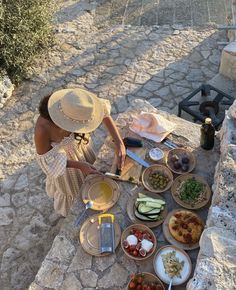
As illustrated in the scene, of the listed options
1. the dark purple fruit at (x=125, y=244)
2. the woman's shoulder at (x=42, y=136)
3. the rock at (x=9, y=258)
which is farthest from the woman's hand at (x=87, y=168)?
the rock at (x=9, y=258)

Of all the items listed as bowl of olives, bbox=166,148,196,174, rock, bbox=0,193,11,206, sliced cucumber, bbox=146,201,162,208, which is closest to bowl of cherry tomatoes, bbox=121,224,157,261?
sliced cucumber, bbox=146,201,162,208

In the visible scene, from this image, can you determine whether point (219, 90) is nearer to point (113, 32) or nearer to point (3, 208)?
point (113, 32)

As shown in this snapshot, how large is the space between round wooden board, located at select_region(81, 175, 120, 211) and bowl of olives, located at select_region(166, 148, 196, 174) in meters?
0.89

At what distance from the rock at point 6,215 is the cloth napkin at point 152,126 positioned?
8.82 ft

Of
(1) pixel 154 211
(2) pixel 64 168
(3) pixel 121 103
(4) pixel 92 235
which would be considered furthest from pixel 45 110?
(3) pixel 121 103

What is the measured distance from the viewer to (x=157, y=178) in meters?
5.39

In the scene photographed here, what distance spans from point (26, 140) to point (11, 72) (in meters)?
1.99

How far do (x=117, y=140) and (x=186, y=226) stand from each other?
1.59 meters

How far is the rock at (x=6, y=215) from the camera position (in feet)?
22.0

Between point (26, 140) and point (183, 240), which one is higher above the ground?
point (183, 240)

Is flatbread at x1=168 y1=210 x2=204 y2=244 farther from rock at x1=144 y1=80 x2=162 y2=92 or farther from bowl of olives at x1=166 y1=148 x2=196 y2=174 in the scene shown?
rock at x1=144 y1=80 x2=162 y2=92

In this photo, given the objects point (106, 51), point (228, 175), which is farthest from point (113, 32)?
point (228, 175)

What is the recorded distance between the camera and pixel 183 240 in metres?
4.73

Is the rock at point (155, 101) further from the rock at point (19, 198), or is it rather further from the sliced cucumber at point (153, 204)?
the sliced cucumber at point (153, 204)
